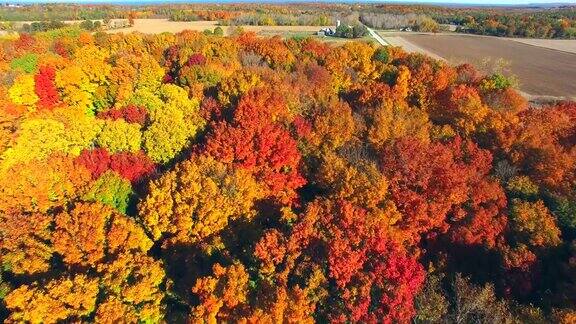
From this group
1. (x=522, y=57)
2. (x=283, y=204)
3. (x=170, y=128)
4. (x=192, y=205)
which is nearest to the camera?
(x=192, y=205)

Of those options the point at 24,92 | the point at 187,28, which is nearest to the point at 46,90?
the point at 24,92

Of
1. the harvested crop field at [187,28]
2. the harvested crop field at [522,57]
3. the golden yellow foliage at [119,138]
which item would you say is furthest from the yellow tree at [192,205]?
the harvested crop field at [187,28]

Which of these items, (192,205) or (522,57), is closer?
(192,205)

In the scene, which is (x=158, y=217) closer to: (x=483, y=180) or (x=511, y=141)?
(x=483, y=180)

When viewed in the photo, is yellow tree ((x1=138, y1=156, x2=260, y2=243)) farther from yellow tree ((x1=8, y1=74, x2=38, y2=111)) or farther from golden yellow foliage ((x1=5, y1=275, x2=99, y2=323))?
yellow tree ((x1=8, y1=74, x2=38, y2=111))

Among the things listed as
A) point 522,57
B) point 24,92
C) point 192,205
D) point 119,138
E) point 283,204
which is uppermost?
point 24,92

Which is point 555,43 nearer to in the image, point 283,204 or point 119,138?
point 283,204
